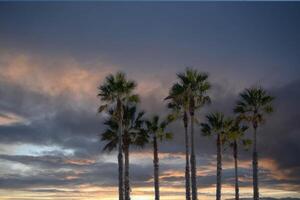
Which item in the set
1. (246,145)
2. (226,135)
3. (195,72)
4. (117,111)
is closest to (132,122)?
(117,111)

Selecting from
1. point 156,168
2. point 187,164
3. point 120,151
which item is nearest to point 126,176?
point 120,151

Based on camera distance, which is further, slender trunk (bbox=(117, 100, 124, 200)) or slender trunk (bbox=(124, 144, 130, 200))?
slender trunk (bbox=(124, 144, 130, 200))

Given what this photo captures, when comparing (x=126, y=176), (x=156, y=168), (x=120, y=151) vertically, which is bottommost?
(x=126, y=176)

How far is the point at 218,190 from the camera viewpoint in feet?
295

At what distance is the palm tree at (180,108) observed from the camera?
8194 centimetres

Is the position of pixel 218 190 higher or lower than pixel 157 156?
lower

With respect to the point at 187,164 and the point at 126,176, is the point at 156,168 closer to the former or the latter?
the point at 187,164

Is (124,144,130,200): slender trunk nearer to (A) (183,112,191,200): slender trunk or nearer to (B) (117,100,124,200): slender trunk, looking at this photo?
(B) (117,100,124,200): slender trunk

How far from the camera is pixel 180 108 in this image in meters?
84.0

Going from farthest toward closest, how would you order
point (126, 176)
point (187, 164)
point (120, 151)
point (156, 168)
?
1. point (156, 168)
2. point (187, 164)
3. point (126, 176)
4. point (120, 151)

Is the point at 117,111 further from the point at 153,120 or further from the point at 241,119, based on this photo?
the point at 241,119

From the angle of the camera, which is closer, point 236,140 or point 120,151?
point 120,151

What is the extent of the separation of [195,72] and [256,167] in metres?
18.7

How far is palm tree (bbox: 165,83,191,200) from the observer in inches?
3226
